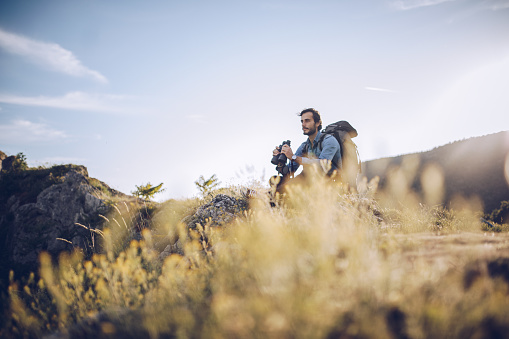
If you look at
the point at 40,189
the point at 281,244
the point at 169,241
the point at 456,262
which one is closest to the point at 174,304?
the point at 281,244

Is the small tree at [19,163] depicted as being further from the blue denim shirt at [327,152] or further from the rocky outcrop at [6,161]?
the blue denim shirt at [327,152]

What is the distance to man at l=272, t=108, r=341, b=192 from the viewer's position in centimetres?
461

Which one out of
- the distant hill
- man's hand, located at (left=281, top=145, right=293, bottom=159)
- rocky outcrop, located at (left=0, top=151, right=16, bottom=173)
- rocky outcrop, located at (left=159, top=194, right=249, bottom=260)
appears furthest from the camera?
the distant hill

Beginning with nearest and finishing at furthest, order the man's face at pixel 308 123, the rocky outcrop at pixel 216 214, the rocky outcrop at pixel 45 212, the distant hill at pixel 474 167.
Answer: the rocky outcrop at pixel 216 214, the man's face at pixel 308 123, the rocky outcrop at pixel 45 212, the distant hill at pixel 474 167

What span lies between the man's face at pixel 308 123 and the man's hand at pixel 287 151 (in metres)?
0.84

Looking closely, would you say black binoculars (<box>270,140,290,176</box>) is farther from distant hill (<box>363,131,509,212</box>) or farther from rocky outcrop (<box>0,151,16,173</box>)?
distant hill (<box>363,131,509,212</box>)

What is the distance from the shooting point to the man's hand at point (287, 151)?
4700mm

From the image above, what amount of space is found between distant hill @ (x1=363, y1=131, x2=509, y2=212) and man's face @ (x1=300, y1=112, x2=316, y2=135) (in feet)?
87.6

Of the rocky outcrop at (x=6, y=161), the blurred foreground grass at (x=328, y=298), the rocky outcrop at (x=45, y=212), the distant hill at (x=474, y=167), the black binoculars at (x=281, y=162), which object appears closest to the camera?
the blurred foreground grass at (x=328, y=298)

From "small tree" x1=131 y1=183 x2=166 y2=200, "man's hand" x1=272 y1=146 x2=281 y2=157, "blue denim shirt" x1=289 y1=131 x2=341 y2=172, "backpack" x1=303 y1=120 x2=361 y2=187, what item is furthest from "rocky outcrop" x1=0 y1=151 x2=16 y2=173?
"backpack" x1=303 y1=120 x2=361 y2=187

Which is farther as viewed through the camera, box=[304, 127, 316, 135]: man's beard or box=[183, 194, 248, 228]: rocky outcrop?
box=[304, 127, 316, 135]: man's beard

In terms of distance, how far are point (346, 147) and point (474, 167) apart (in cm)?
3295

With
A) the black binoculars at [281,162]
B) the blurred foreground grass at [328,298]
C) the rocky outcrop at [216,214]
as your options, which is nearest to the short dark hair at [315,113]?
the black binoculars at [281,162]

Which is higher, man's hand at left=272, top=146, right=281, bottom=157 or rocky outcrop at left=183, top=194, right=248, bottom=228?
man's hand at left=272, top=146, right=281, bottom=157
